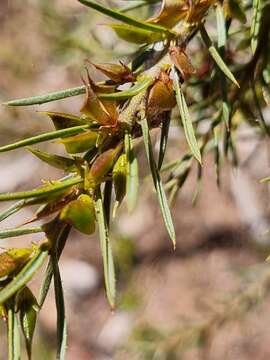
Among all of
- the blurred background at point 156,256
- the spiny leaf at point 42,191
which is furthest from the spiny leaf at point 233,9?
the blurred background at point 156,256

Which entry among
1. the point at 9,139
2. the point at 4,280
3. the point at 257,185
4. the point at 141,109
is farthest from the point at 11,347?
the point at 257,185

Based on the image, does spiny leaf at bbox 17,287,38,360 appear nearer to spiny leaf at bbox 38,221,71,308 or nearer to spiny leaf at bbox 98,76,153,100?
spiny leaf at bbox 38,221,71,308

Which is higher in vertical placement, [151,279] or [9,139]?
[9,139]

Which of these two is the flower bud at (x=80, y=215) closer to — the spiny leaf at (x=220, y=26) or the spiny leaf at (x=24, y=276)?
the spiny leaf at (x=24, y=276)

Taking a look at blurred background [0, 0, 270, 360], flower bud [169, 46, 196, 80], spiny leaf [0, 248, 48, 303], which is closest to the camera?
spiny leaf [0, 248, 48, 303]

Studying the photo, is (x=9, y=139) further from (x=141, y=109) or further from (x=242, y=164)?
(x=141, y=109)

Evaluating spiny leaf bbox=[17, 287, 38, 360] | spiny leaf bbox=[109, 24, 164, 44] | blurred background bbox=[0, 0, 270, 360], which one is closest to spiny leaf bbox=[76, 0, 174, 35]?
spiny leaf bbox=[109, 24, 164, 44]

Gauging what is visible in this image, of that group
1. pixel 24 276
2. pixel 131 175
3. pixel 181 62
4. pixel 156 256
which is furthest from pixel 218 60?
pixel 156 256
